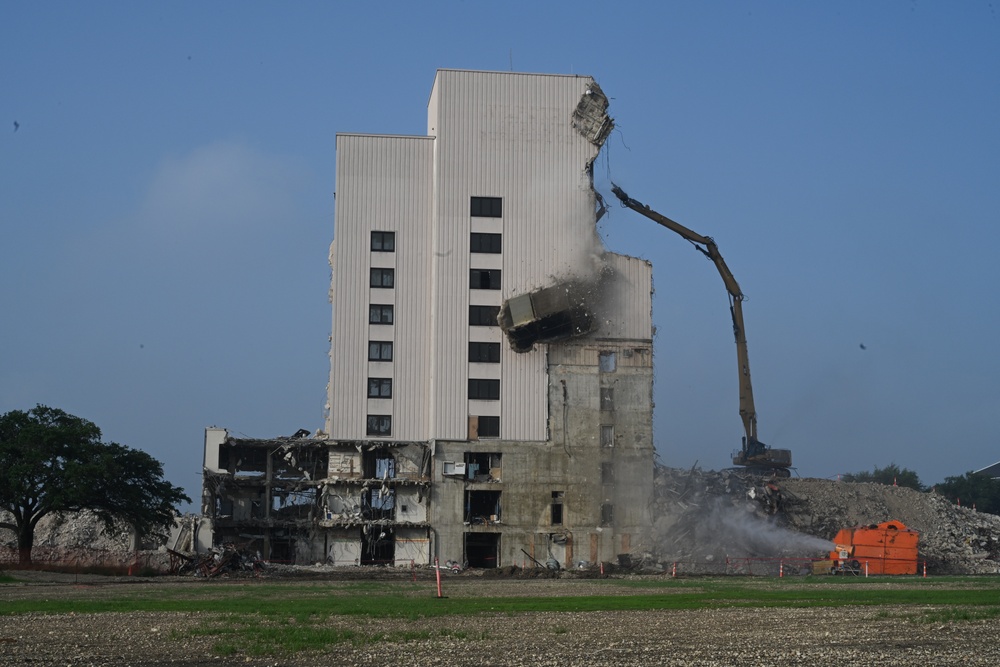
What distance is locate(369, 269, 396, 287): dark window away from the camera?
260 ft

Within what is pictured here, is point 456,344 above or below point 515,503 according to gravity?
above

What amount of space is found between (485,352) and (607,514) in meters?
13.9

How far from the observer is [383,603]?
112ft

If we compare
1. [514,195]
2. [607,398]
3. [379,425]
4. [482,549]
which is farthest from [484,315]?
[482,549]

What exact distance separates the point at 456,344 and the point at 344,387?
823cm

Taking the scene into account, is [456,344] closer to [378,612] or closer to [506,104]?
[506,104]

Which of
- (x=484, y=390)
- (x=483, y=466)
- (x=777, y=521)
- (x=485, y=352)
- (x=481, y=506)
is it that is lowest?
(x=777, y=521)

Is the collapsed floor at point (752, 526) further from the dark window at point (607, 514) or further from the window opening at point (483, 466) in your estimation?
the window opening at point (483, 466)

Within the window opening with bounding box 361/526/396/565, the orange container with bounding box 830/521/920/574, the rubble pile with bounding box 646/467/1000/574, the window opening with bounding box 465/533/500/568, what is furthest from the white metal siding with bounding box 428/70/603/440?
the orange container with bounding box 830/521/920/574

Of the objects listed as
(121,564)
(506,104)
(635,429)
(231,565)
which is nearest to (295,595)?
(231,565)

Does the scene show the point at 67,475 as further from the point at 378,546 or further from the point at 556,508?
the point at 556,508

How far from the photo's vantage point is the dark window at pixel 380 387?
78.3 m

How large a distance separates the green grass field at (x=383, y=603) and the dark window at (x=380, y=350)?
32.3 metres

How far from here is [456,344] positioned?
7775 cm
